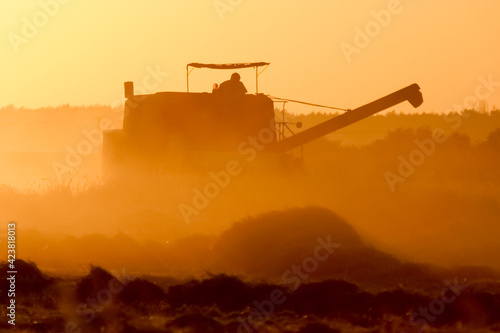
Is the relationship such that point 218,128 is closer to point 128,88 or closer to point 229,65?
point 229,65

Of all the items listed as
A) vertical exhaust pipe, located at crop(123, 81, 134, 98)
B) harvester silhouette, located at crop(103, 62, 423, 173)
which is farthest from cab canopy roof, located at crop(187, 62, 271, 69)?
vertical exhaust pipe, located at crop(123, 81, 134, 98)

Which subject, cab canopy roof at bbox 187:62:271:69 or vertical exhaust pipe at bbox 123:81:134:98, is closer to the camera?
cab canopy roof at bbox 187:62:271:69

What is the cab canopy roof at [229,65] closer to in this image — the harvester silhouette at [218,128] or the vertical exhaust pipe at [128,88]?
the harvester silhouette at [218,128]

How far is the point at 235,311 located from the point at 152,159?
51.2ft

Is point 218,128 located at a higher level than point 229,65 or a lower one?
lower

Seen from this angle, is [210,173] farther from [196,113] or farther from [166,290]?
[166,290]

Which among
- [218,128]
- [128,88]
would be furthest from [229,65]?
[128,88]

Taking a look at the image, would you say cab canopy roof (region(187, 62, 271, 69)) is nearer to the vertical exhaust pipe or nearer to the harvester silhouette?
the harvester silhouette

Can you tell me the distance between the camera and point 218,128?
100ft

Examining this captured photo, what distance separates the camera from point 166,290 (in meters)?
17.5

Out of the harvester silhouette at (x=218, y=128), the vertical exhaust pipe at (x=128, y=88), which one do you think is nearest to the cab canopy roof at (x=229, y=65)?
the harvester silhouette at (x=218, y=128)

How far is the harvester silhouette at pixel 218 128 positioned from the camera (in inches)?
1194

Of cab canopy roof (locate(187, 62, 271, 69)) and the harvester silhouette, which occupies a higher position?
cab canopy roof (locate(187, 62, 271, 69))

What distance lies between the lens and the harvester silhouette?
3033 centimetres
